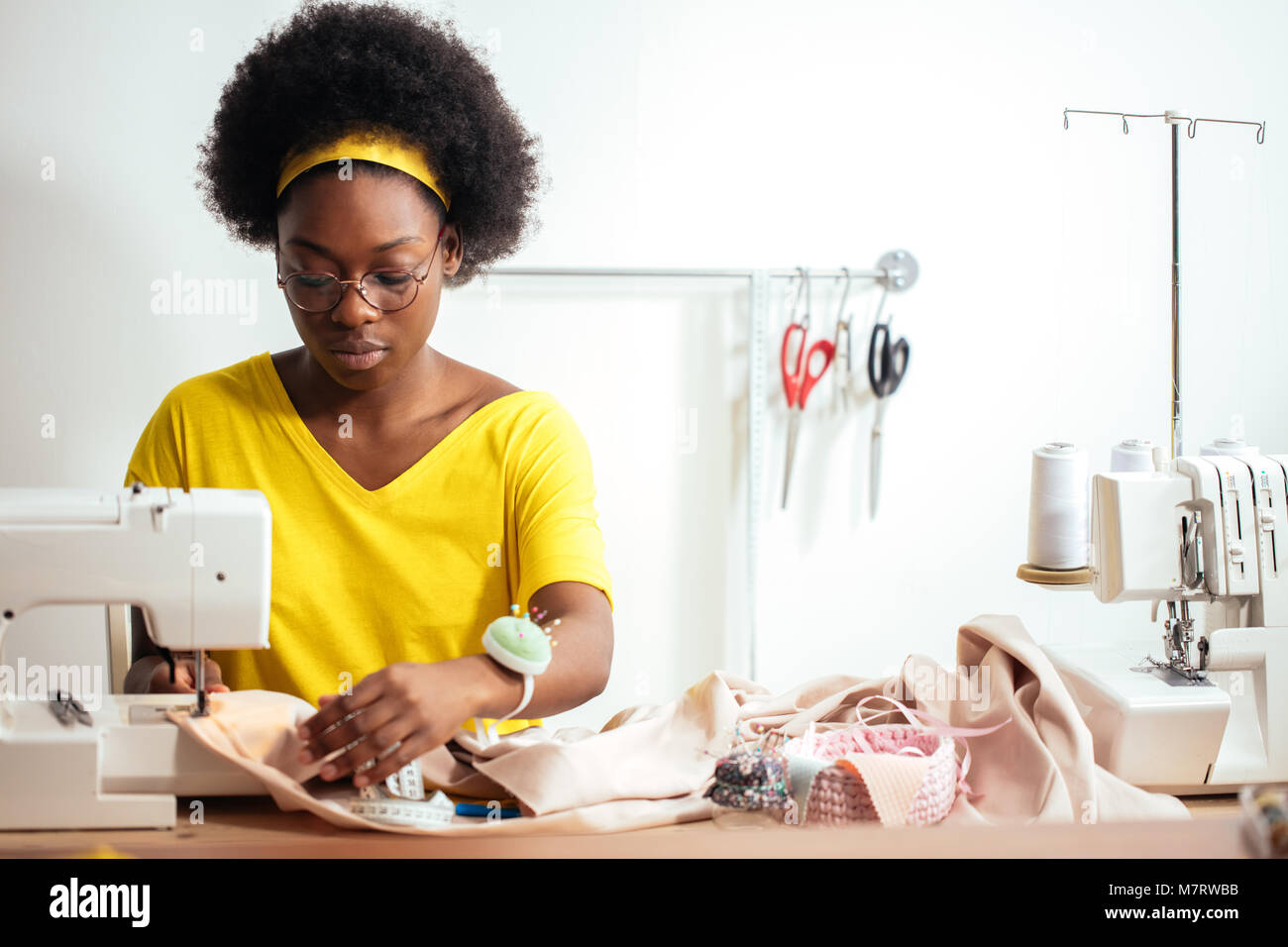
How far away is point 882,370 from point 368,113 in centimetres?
135

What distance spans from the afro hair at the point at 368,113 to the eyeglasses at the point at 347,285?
0.43ft

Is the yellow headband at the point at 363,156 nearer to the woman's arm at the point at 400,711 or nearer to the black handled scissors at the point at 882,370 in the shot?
the woman's arm at the point at 400,711

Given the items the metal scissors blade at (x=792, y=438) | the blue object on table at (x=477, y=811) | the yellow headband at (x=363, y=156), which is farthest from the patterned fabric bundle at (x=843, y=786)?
the metal scissors blade at (x=792, y=438)

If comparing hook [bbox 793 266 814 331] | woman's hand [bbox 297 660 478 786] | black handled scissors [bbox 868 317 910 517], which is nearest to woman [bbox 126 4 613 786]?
woman's hand [bbox 297 660 478 786]

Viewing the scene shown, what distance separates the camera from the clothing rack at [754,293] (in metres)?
2.42

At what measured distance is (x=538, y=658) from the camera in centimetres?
113

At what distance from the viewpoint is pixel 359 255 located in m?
1.39

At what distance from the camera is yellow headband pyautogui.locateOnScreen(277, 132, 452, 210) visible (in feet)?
4.69

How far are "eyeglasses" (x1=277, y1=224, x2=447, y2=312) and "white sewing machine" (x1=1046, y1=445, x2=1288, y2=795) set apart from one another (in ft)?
2.87

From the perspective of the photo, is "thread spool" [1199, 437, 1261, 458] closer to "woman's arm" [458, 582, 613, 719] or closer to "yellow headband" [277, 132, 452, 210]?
"woman's arm" [458, 582, 613, 719]

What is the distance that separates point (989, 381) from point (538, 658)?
5.77ft
